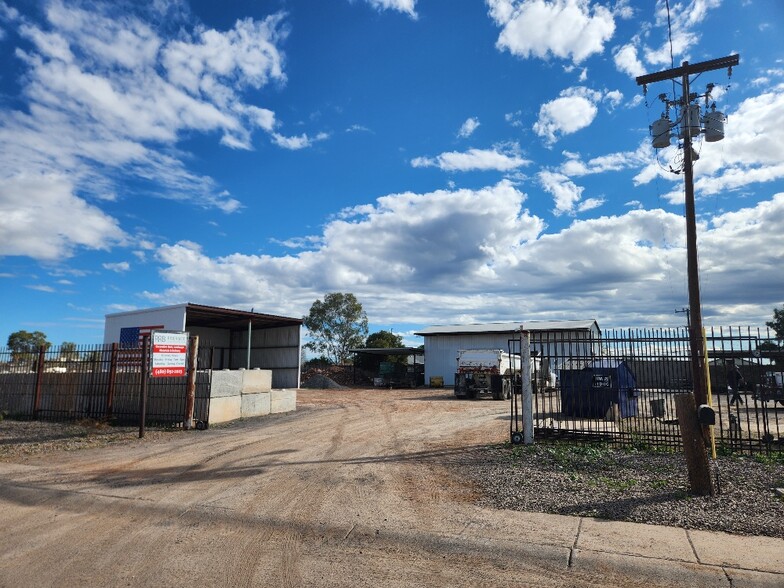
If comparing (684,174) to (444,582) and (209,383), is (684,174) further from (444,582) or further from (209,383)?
(209,383)

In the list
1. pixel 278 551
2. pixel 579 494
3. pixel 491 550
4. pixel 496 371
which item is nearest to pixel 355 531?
pixel 278 551

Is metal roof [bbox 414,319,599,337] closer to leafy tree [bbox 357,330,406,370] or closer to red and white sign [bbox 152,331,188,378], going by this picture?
leafy tree [bbox 357,330,406,370]

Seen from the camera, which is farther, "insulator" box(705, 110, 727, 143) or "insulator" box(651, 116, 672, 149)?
"insulator" box(651, 116, 672, 149)

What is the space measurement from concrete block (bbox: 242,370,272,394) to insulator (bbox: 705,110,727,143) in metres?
14.1

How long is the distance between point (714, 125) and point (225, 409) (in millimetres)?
14410

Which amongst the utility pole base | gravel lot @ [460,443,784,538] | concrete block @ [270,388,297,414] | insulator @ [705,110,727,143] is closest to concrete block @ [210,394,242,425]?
concrete block @ [270,388,297,414]

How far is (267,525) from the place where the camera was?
5.95 metres

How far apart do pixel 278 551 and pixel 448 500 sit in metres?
2.59

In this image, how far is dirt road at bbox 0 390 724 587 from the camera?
Result: 4629 millimetres

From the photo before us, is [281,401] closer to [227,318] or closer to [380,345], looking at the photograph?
[227,318]

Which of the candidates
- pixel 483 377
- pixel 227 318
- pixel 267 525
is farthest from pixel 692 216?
pixel 227 318

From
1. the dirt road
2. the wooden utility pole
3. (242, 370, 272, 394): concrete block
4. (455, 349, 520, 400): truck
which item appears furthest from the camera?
(455, 349, 520, 400): truck

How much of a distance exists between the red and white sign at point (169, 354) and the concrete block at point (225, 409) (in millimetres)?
1456

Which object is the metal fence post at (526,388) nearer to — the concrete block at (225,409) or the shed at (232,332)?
the concrete block at (225,409)
